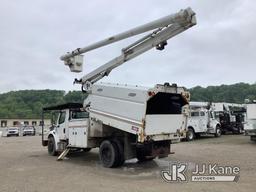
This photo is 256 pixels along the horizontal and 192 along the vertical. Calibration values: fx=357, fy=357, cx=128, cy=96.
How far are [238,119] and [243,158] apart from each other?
2066 centimetres

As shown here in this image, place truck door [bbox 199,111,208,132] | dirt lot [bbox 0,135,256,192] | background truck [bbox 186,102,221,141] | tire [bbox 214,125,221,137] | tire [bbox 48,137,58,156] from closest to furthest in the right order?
1. dirt lot [bbox 0,135,256,192]
2. tire [bbox 48,137,58,156]
3. background truck [bbox 186,102,221,141]
4. truck door [bbox 199,111,208,132]
5. tire [bbox 214,125,221,137]

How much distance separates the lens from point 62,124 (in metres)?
16.4

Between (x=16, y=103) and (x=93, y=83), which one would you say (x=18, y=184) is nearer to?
(x=93, y=83)

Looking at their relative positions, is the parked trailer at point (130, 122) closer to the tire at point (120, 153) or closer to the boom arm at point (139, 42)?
the tire at point (120, 153)

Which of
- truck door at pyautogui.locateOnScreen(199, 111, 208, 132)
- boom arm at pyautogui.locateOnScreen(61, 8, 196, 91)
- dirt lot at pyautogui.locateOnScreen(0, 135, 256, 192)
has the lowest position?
dirt lot at pyautogui.locateOnScreen(0, 135, 256, 192)

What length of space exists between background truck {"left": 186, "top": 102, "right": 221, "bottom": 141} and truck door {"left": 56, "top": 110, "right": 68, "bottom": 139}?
544 inches

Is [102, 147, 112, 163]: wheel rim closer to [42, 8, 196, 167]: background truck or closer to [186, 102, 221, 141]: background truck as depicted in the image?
[42, 8, 196, 167]: background truck

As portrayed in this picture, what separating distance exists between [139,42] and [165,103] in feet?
8.00

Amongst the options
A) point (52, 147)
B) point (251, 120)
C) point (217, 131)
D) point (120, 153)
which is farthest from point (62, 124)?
point (217, 131)

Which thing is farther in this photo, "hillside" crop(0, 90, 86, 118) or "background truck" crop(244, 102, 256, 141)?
"hillside" crop(0, 90, 86, 118)

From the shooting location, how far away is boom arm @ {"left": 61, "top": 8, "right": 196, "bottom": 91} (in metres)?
11.3

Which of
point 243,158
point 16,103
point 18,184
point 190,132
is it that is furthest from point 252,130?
point 16,103

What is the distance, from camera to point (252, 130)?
23.2 metres

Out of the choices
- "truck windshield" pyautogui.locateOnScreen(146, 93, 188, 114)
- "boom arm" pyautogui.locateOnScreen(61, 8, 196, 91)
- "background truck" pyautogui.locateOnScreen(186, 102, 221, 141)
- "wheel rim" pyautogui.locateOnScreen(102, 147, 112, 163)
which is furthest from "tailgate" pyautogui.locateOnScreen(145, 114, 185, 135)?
"background truck" pyautogui.locateOnScreen(186, 102, 221, 141)
